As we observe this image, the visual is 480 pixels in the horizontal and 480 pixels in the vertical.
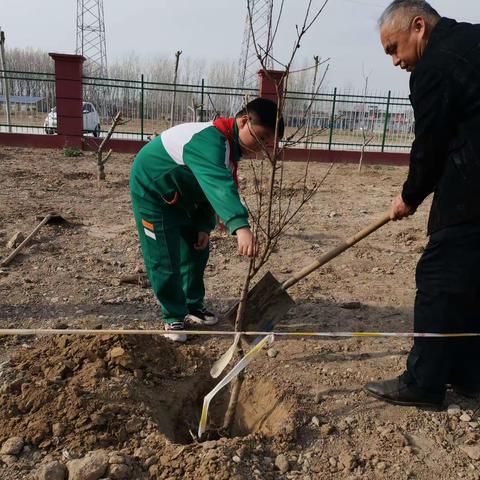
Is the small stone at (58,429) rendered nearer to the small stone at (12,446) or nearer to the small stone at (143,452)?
the small stone at (12,446)

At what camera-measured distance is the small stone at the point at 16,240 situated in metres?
5.10

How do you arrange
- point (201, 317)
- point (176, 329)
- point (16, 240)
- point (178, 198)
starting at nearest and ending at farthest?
1. point (178, 198)
2. point (176, 329)
3. point (201, 317)
4. point (16, 240)

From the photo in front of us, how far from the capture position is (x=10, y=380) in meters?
2.65

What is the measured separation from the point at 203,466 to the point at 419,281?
1.36m

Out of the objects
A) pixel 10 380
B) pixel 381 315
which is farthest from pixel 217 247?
pixel 10 380

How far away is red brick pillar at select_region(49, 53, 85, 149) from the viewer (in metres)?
13.1

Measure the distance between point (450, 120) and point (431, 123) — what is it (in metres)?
0.08

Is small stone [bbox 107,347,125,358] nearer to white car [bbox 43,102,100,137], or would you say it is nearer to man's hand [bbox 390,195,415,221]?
man's hand [bbox 390,195,415,221]

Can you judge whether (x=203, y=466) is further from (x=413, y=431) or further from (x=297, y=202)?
(x=297, y=202)

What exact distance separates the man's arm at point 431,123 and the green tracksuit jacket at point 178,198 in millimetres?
881

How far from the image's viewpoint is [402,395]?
2.64 metres

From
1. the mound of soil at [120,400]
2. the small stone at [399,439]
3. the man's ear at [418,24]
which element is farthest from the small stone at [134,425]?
the man's ear at [418,24]

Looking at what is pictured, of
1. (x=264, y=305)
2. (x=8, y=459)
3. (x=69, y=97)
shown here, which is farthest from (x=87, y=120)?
(x=8, y=459)

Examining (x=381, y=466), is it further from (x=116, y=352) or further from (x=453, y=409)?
(x=116, y=352)
